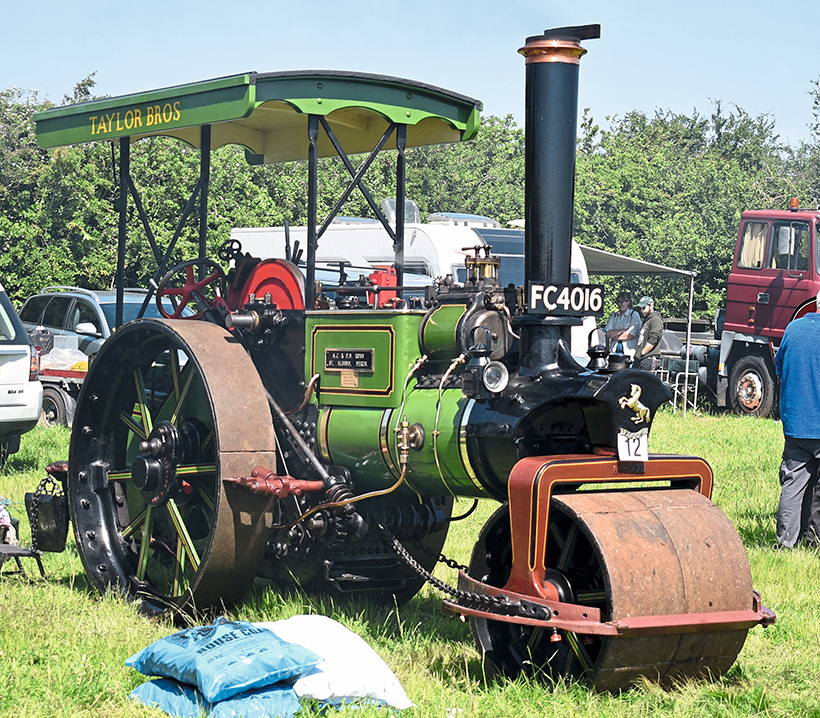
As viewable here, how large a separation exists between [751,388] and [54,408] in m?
8.96

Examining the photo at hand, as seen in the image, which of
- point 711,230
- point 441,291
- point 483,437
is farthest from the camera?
point 711,230

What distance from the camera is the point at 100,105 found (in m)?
5.76

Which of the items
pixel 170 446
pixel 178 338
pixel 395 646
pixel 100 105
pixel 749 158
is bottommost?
pixel 395 646

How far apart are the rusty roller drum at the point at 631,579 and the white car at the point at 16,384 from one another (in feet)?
19.8

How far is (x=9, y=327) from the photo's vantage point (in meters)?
9.61

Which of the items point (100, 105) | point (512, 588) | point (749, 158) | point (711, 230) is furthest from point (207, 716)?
point (749, 158)

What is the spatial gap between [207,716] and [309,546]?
1428 millimetres

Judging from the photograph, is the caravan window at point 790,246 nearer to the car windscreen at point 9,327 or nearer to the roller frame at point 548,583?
the car windscreen at point 9,327

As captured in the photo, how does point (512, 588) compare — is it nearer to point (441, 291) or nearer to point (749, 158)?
point (441, 291)

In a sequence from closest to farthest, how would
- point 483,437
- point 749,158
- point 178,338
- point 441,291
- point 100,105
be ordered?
point 483,437 < point 441,291 < point 178,338 < point 100,105 < point 749,158

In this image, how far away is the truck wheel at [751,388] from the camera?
15359 mm

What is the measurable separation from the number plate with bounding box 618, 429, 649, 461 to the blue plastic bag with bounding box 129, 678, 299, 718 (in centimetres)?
135

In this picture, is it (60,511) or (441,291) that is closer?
(441,291)

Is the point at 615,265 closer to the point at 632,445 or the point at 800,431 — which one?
the point at 800,431
